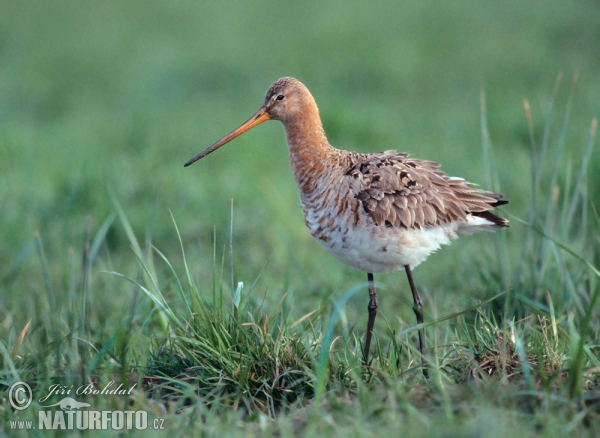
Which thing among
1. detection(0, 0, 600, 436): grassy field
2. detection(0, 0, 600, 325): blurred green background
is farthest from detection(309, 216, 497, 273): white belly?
detection(0, 0, 600, 325): blurred green background

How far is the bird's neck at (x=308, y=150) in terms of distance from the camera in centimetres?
481

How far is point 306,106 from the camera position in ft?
16.4

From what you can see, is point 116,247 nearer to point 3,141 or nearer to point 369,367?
point 3,141

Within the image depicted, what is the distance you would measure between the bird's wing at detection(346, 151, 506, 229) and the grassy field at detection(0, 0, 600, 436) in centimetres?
29

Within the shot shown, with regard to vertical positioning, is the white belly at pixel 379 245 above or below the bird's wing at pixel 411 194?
below

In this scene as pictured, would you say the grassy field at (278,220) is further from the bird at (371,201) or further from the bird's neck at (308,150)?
the bird's neck at (308,150)

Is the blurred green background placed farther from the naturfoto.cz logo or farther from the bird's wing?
the naturfoto.cz logo

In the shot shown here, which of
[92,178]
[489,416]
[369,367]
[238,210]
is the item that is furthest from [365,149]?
[489,416]

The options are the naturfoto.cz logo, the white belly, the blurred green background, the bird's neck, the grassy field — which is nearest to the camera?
the naturfoto.cz logo

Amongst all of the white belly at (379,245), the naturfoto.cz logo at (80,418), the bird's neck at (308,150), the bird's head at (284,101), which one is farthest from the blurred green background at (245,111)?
the naturfoto.cz logo at (80,418)

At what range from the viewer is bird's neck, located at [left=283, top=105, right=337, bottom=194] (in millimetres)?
4812

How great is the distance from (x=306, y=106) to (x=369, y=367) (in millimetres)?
1828

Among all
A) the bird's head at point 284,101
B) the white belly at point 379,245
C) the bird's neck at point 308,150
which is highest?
the bird's head at point 284,101

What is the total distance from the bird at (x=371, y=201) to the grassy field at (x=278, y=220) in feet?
0.88
